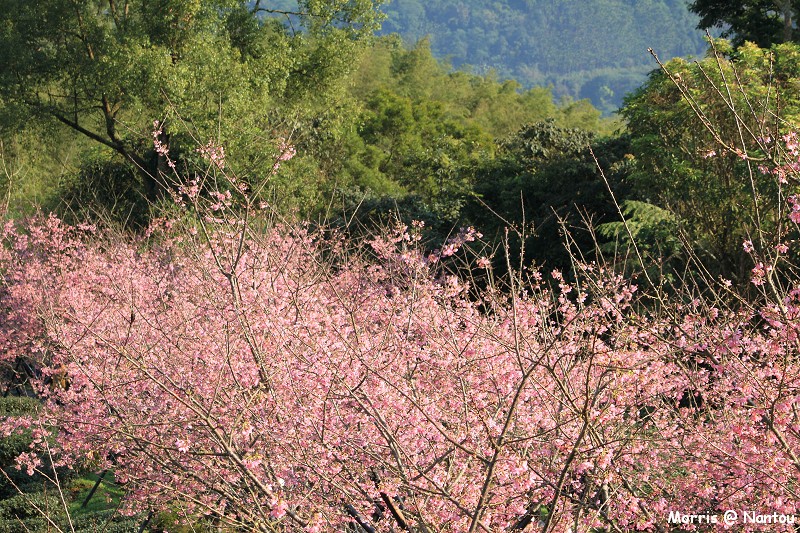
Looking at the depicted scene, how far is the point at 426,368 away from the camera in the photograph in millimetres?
6594

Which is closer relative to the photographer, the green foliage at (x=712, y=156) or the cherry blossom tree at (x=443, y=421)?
the cherry blossom tree at (x=443, y=421)

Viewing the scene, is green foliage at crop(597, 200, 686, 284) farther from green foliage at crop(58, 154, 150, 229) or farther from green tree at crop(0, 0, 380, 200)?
green foliage at crop(58, 154, 150, 229)

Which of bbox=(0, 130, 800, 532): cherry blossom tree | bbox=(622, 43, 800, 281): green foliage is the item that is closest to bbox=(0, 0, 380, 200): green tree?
bbox=(622, 43, 800, 281): green foliage

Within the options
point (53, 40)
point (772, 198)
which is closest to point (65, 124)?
point (53, 40)

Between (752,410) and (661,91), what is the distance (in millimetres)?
12004

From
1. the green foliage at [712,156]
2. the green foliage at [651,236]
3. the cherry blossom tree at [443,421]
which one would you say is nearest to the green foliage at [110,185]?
the green foliage at [651,236]

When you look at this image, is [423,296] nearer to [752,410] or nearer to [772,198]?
[752,410]

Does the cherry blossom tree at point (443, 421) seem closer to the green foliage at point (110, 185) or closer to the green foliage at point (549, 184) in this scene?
the green foliage at point (549, 184)

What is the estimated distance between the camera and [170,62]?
60.5ft

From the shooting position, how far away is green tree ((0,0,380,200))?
731 inches

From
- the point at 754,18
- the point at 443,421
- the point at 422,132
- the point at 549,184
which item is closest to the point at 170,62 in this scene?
the point at 549,184

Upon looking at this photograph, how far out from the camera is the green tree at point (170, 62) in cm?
1856

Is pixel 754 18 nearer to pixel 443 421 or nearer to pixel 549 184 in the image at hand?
pixel 549 184

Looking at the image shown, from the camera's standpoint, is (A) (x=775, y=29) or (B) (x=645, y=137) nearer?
(B) (x=645, y=137)
